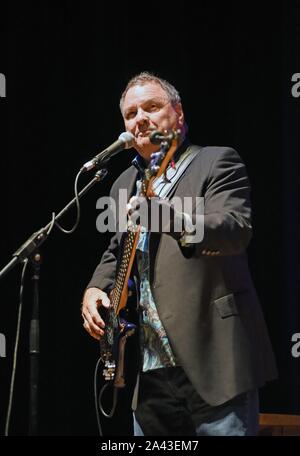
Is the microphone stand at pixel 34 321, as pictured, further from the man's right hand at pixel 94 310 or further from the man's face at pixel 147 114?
the man's face at pixel 147 114

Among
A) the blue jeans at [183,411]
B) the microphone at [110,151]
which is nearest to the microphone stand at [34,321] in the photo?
the microphone at [110,151]

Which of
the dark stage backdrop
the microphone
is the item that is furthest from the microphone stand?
the dark stage backdrop

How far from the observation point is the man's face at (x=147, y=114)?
261 cm

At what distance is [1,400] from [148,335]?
4.99 ft

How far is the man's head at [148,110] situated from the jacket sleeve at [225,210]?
11.3 inches

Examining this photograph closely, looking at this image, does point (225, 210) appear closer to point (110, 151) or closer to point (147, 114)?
point (110, 151)

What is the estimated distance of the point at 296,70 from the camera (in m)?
3.44

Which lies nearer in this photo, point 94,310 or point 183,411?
point 183,411

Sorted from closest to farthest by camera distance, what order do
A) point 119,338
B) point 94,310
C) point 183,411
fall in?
1. point 183,411
2. point 119,338
3. point 94,310

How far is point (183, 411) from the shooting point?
2.38 metres

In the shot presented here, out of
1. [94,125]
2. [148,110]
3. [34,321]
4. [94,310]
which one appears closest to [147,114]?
[148,110]

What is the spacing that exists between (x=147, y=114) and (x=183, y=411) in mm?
1035
